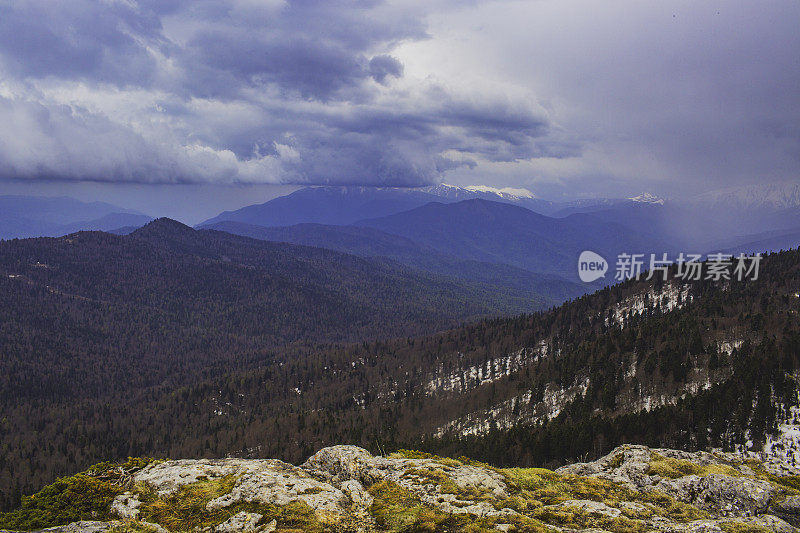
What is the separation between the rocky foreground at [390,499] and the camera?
84.3 ft

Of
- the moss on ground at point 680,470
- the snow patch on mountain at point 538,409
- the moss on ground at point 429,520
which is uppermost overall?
the moss on ground at point 429,520

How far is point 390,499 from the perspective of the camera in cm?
2964

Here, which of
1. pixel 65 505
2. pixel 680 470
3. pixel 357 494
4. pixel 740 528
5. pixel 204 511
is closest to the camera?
pixel 740 528

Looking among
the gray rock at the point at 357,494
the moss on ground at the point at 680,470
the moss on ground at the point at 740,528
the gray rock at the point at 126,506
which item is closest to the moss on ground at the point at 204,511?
the gray rock at the point at 126,506

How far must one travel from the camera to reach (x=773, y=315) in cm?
17225

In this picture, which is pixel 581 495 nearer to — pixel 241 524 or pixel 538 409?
pixel 241 524

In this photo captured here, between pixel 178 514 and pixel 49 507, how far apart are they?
28.9ft

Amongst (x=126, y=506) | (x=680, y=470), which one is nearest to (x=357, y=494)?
(x=126, y=506)

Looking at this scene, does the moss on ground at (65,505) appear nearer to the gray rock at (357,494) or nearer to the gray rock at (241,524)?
the gray rock at (241,524)

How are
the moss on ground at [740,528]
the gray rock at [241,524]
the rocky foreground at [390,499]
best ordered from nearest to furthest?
the moss on ground at [740,528]
the gray rock at [241,524]
the rocky foreground at [390,499]

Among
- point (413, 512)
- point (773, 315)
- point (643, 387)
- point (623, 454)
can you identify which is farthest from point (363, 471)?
point (773, 315)

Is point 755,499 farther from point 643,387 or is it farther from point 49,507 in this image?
point 643,387

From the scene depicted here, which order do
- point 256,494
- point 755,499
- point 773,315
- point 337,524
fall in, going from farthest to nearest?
point 773,315, point 755,499, point 256,494, point 337,524

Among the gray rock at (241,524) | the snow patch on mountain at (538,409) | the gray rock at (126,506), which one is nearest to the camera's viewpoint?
the gray rock at (241,524)
